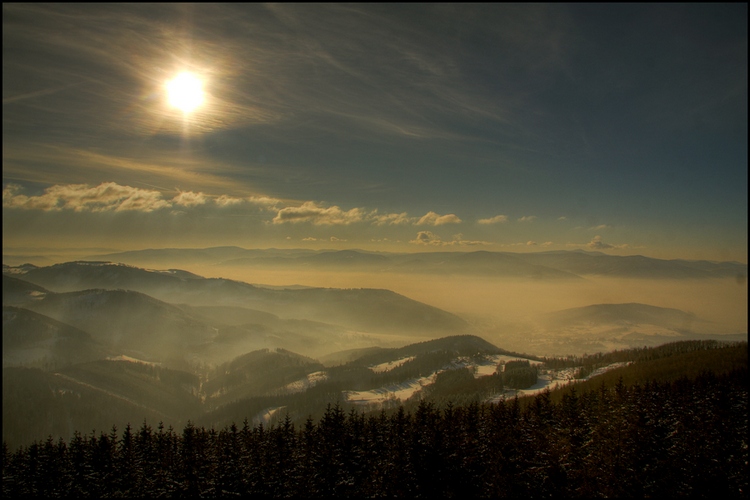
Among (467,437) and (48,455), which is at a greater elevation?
(467,437)

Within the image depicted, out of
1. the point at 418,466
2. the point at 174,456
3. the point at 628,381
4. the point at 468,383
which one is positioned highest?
the point at 418,466

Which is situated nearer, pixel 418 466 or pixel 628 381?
pixel 418 466

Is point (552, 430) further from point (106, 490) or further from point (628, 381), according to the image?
point (628, 381)

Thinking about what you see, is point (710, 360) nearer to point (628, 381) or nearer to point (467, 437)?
point (628, 381)

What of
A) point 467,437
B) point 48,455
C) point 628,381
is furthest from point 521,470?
point 628,381

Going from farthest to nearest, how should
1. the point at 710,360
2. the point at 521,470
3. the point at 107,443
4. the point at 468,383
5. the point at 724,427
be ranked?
the point at 468,383
the point at 710,360
the point at 107,443
the point at 724,427
the point at 521,470

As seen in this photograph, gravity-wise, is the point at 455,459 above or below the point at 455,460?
above

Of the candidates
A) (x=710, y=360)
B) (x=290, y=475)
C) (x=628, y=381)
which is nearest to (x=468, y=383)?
(x=628, y=381)

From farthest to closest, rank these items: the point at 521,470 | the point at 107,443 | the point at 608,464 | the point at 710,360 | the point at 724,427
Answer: the point at 710,360
the point at 107,443
the point at 724,427
the point at 521,470
the point at 608,464

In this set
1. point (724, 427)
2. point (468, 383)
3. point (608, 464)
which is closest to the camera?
point (608, 464)
